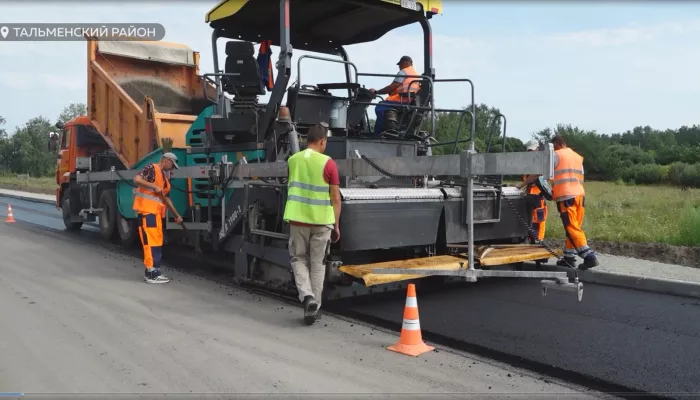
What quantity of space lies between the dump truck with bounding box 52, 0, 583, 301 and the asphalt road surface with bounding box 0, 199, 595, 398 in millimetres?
627

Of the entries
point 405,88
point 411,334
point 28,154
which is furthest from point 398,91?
point 28,154

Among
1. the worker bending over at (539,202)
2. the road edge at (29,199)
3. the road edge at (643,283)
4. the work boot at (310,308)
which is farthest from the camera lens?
the road edge at (29,199)

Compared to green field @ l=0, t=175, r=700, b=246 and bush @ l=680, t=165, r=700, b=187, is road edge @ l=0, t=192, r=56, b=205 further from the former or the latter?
bush @ l=680, t=165, r=700, b=187

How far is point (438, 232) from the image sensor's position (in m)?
5.83

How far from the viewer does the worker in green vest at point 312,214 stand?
4824mm

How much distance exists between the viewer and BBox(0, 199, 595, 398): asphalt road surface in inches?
138

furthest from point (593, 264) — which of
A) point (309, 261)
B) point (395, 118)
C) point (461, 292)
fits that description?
point (309, 261)

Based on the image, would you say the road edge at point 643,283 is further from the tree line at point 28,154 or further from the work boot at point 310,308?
the tree line at point 28,154

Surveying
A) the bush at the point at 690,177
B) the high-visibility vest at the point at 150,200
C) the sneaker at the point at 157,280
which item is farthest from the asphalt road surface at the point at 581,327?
the bush at the point at 690,177

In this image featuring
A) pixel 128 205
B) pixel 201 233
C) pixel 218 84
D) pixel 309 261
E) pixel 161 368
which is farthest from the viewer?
pixel 128 205

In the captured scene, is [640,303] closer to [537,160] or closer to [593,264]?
[593,264]

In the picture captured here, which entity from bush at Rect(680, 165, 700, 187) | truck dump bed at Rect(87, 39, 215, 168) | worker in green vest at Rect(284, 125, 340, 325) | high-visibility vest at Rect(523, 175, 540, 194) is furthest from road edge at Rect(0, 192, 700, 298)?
bush at Rect(680, 165, 700, 187)

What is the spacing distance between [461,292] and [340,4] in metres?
3.29

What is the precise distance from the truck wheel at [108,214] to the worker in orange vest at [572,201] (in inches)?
267
